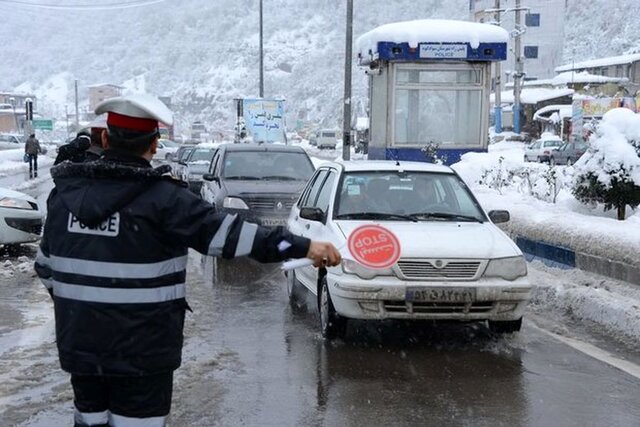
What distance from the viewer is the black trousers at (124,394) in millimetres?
3133

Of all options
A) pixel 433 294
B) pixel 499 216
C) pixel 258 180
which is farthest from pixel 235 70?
pixel 433 294

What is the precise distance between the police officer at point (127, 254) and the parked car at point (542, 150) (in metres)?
39.5

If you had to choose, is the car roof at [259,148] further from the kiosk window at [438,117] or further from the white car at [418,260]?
the white car at [418,260]

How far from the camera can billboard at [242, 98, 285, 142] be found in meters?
37.9

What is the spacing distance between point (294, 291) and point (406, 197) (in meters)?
1.84

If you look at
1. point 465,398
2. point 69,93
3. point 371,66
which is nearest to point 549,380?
point 465,398

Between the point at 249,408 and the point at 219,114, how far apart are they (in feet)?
528

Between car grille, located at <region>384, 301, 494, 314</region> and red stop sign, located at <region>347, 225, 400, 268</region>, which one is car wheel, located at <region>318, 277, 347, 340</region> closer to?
car grille, located at <region>384, 301, 494, 314</region>

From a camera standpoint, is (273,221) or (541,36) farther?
(541,36)

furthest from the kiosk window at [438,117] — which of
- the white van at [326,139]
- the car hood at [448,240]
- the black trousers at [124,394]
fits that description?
the white van at [326,139]

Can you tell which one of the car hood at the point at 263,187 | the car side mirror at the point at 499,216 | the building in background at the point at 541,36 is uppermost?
the building in background at the point at 541,36

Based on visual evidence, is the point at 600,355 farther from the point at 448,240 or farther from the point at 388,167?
the point at 388,167

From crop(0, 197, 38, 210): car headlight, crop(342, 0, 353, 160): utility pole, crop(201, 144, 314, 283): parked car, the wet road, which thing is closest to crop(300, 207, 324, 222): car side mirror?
the wet road

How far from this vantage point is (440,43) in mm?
18094
